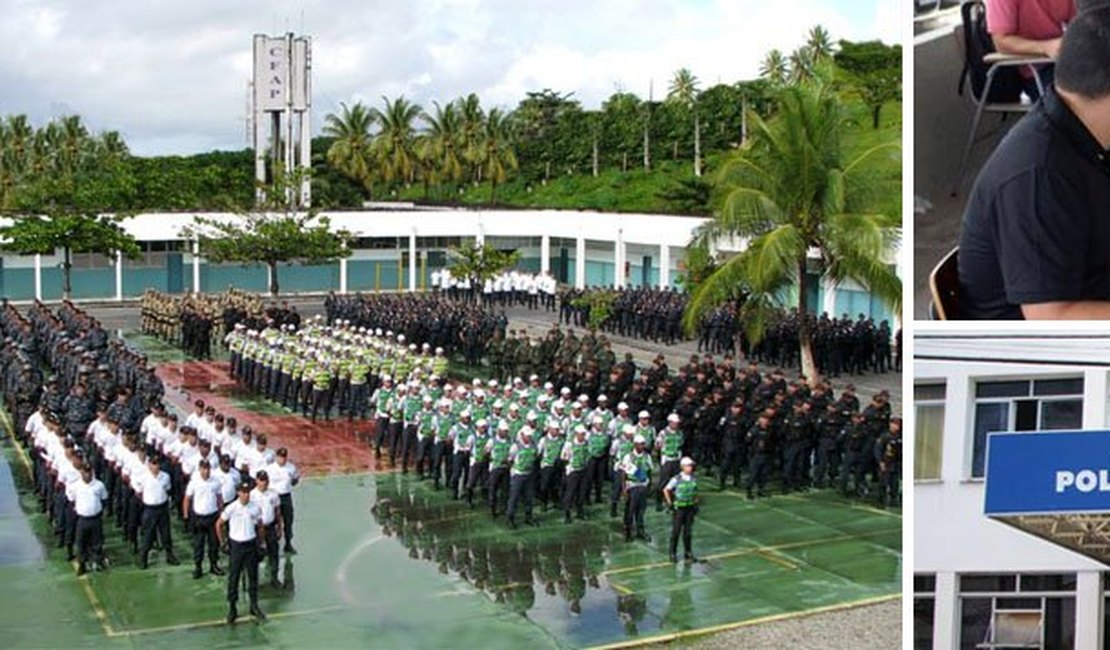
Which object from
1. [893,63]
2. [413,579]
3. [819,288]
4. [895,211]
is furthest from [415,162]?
[893,63]

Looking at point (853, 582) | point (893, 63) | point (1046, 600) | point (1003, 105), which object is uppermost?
point (893, 63)

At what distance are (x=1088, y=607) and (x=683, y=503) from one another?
409 cm

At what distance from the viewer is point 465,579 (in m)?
10.3

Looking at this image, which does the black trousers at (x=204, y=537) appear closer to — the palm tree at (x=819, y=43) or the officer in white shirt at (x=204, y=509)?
the officer in white shirt at (x=204, y=509)

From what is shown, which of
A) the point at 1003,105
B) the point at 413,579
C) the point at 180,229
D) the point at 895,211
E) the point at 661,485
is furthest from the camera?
the point at 180,229

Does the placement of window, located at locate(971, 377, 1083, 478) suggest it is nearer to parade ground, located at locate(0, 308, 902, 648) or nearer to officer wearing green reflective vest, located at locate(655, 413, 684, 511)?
parade ground, located at locate(0, 308, 902, 648)

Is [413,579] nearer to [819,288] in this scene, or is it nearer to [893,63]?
[893,63]

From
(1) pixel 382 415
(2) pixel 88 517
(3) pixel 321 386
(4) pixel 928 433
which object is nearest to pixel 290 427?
(3) pixel 321 386

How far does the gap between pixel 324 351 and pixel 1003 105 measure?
1412 centimetres

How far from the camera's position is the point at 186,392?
64.1 ft

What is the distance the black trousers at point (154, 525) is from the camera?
10.3m

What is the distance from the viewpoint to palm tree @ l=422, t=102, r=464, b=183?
50.8m


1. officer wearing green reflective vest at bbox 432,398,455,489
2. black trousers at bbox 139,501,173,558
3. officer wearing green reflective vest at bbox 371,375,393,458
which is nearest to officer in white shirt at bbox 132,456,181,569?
black trousers at bbox 139,501,173,558

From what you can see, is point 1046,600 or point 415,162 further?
point 415,162
